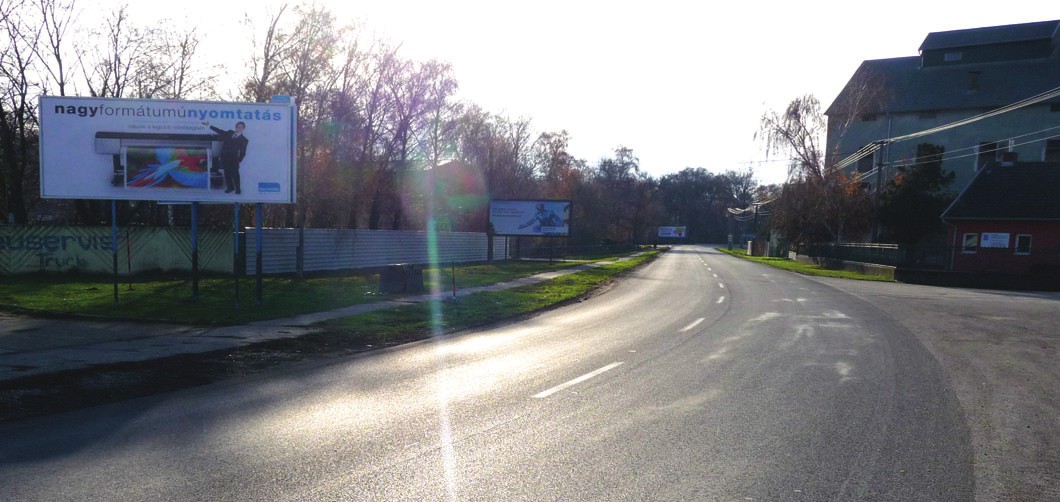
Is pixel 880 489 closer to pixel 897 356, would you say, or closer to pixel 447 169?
pixel 897 356

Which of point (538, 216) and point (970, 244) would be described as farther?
point (538, 216)

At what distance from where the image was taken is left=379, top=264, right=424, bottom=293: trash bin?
811 inches

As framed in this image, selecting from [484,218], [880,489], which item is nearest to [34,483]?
[880,489]

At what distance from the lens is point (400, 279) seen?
20.8 metres

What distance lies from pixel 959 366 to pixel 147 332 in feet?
42.9

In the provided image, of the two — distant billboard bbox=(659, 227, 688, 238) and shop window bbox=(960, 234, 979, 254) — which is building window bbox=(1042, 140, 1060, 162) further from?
distant billboard bbox=(659, 227, 688, 238)

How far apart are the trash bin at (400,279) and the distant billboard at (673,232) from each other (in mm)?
130014

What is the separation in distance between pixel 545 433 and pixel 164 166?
13.7 m

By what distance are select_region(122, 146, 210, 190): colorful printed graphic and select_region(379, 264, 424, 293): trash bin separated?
5924 millimetres

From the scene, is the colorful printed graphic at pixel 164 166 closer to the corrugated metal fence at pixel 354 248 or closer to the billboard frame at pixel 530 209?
the corrugated metal fence at pixel 354 248

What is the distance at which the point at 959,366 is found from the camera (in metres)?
10.1

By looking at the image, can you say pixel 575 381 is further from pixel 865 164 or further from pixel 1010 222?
pixel 865 164

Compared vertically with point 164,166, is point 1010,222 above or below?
below

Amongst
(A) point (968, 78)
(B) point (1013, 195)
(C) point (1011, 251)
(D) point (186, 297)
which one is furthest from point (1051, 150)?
(D) point (186, 297)
